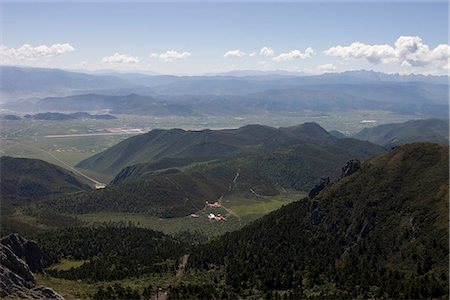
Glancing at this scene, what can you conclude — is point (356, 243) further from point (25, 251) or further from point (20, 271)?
point (25, 251)

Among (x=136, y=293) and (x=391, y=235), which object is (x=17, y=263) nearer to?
(x=136, y=293)

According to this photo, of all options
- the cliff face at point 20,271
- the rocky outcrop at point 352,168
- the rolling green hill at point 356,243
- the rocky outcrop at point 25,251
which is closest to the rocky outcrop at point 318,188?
the rolling green hill at point 356,243

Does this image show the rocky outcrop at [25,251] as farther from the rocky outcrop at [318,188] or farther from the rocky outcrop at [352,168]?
the rocky outcrop at [352,168]

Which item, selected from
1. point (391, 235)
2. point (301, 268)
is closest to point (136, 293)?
point (301, 268)

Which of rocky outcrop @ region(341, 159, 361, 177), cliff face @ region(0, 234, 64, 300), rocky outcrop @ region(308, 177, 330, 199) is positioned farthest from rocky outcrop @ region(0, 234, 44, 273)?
rocky outcrop @ region(341, 159, 361, 177)

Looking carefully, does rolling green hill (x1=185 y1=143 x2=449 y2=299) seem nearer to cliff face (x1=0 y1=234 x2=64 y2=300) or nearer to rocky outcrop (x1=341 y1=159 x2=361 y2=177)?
rocky outcrop (x1=341 y1=159 x2=361 y2=177)

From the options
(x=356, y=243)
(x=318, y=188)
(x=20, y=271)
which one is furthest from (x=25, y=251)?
(x=318, y=188)
